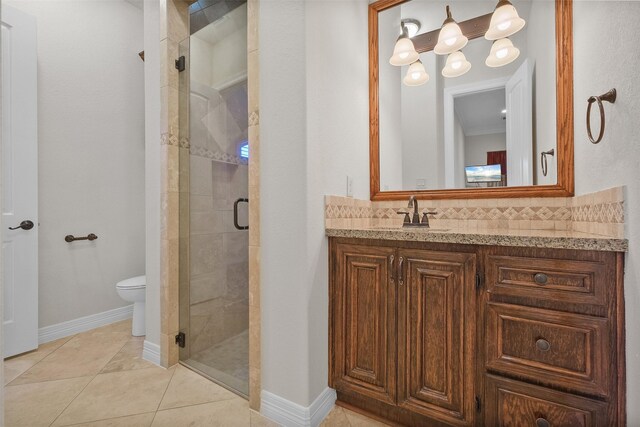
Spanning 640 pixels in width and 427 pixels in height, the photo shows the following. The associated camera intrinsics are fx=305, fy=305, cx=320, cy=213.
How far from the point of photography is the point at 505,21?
1637 mm

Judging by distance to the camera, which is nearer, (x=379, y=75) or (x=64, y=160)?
(x=379, y=75)

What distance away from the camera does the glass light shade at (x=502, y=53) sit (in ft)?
5.50

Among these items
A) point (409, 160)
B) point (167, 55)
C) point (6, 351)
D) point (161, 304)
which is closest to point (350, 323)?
point (409, 160)

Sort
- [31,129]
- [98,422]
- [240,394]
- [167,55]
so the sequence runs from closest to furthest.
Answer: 1. [98,422]
2. [240,394]
3. [167,55]
4. [31,129]

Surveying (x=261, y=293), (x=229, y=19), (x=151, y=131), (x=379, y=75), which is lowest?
(x=261, y=293)

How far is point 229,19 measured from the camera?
207 cm

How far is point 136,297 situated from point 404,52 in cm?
266

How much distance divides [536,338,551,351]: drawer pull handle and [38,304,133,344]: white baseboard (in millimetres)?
3169

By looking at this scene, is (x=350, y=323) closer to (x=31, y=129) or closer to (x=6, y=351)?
(x=6, y=351)

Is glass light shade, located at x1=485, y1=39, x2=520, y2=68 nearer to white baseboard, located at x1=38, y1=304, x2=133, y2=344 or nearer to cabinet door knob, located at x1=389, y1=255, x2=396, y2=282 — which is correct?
cabinet door knob, located at x1=389, y1=255, x2=396, y2=282

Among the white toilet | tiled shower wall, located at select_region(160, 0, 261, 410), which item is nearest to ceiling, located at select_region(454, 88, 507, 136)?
tiled shower wall, located at select_region(160, 0, 261, 410)

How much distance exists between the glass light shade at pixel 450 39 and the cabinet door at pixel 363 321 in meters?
1.30

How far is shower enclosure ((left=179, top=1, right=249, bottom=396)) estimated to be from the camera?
2043 mm

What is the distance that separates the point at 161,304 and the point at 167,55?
1.62 meters
